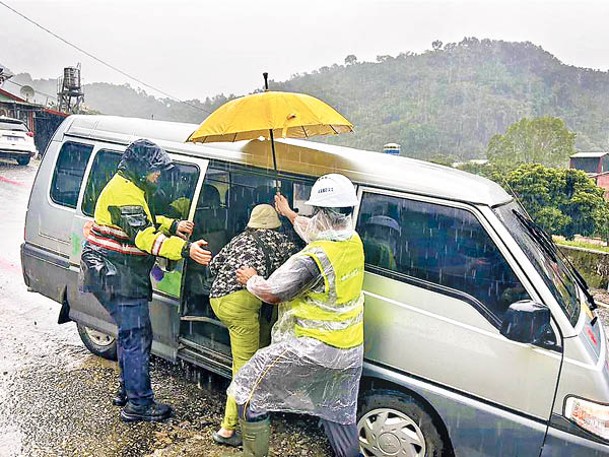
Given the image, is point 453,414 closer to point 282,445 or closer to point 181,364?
point 282,445

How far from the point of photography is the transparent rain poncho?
262cm

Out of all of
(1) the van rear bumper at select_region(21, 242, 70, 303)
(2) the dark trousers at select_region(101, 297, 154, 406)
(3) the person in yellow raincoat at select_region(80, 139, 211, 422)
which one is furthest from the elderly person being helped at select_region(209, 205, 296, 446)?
(1) the van rear bumper at select_region(21, 242, 70, 303)

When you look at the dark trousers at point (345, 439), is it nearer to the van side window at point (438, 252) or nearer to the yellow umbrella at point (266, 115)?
the van side window at point (438, 252)

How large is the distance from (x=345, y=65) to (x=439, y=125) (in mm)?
24735

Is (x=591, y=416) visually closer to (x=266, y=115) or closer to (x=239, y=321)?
(x=239, y=321)

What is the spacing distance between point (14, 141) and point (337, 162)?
1748 centimetres

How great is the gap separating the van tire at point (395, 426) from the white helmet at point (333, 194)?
123cm

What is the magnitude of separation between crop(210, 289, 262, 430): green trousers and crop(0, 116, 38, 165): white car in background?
17.2 m

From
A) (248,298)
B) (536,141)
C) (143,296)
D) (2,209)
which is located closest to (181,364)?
(143,296)

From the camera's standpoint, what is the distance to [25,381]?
421 cm

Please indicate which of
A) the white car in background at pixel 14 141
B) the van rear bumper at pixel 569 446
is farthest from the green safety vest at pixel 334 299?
the white car in background at pixel 14 141

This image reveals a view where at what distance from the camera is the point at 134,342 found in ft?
11.7

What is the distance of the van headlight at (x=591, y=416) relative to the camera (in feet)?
8.20

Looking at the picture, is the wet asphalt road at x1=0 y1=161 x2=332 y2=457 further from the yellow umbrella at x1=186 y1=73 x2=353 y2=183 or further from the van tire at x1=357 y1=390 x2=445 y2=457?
the yellow umbrella at x1=186 y1=73 x2=353 y2=183
